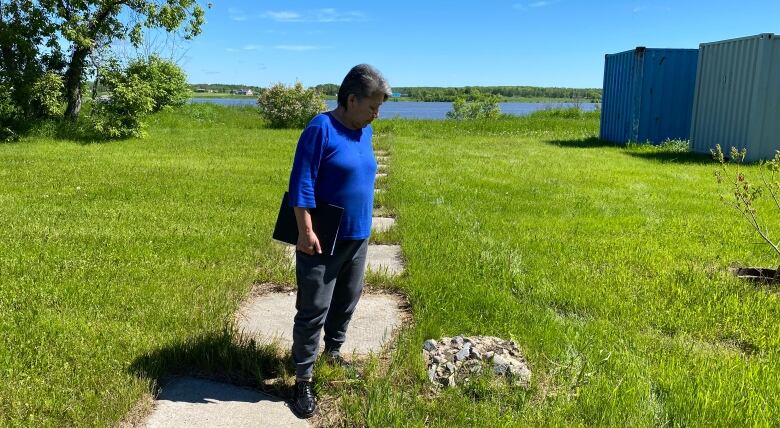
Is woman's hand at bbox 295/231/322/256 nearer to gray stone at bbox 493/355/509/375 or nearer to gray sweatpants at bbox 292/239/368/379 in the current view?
gray sweatpants at bbox 292/239/368/379

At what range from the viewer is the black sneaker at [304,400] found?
8.34 ft

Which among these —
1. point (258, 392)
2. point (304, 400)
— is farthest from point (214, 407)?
point (304, 400)

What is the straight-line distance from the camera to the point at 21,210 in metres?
6.25

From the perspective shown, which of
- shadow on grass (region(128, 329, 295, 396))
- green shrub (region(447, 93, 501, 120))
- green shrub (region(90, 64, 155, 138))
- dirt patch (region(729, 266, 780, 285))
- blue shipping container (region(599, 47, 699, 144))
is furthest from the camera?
green shrub (region(447, 93, 501, 120))

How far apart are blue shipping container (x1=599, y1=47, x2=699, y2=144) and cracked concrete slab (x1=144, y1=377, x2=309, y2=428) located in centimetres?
1505

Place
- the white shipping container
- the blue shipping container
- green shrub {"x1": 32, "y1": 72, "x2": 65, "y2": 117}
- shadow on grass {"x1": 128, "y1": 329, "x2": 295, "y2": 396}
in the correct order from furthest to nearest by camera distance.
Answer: the blue shipping container → green shrub {"x1": 32, "y1": 72, "x2": 65, "y2": 117} → the white shipping container → shadow on grass {"x1": 128, "y1": 329, "x2": 295, "y2": 396}

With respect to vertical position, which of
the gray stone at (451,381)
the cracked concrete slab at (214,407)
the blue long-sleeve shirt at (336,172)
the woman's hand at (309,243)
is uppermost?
the blue long-sleeve shirt at (336,172)

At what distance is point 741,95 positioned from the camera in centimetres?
1221

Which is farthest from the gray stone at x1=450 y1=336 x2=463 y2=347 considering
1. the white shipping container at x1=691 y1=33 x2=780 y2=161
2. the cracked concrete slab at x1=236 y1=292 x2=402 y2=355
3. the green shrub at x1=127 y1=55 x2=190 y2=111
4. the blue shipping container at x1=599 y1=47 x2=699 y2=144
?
the green shrub at x1=127 y1=55 x2=190 y2=111

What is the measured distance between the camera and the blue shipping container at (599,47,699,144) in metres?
15.2

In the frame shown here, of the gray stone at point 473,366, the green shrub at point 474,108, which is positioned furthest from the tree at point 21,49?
the green shrub at point 474,108

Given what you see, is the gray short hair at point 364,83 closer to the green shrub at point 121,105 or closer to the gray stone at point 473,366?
the gray stone at point 473,366

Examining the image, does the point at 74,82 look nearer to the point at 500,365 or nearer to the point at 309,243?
the point at 309,243

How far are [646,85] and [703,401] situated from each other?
47.6ft
